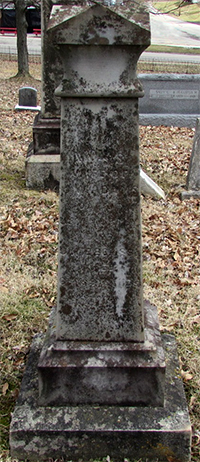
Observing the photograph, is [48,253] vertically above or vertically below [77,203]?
below

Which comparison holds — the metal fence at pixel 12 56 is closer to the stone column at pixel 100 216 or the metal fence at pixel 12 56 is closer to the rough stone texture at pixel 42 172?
the rough stone texture at pixel 42 172

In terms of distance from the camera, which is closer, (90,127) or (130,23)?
(130,23)

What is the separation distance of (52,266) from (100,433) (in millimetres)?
2379

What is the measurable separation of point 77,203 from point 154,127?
8.90 metres

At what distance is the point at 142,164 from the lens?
806cm

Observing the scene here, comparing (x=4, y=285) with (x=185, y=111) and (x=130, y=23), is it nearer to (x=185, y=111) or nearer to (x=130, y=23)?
(x=130, y=23)

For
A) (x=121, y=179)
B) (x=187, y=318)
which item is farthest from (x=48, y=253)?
(x=121, y=179)

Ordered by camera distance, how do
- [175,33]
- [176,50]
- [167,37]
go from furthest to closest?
[175,33], [167,37], [176,50]

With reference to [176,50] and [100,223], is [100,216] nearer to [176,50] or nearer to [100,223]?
[100,223]

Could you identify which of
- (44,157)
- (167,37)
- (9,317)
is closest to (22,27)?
(44,157)

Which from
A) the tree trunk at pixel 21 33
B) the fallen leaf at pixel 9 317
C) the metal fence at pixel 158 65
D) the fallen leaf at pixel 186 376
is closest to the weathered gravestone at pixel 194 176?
the fallen leaf at pixel 9 317

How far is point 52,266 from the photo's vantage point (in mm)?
4594

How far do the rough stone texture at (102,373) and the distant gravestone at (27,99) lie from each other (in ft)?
32.8

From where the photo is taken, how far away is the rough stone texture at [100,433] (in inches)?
94.6
